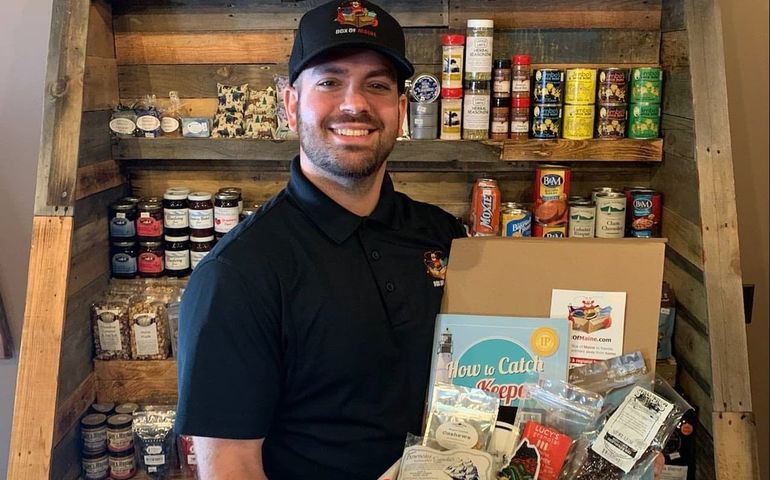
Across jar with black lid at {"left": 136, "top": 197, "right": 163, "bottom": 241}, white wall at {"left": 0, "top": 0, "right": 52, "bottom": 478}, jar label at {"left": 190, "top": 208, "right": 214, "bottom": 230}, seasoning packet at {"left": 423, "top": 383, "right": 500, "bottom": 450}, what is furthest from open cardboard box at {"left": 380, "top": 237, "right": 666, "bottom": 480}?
→ white wall at {"left": 0, "top": 0, "right": 52, "bottom": 478}

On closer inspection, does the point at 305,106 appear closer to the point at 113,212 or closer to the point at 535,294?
the point at 535,294

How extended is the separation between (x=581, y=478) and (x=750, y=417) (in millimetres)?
489

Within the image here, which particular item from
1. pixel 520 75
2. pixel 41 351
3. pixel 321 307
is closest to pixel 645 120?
pixel 520 75

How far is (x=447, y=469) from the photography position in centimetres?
113

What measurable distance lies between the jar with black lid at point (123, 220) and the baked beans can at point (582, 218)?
1.14 meters

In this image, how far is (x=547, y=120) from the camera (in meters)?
1.72

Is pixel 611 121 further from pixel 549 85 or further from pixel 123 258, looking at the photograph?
pixel 123 258

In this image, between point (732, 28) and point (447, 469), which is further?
point (732, 28)

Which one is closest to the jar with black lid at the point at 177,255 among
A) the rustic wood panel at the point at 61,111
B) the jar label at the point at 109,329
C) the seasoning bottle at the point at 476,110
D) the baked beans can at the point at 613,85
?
the jar label at the point at 109,329

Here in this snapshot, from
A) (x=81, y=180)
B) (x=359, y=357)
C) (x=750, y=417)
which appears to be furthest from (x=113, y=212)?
(x=750, y=417)

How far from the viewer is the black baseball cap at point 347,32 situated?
1147 millimetres

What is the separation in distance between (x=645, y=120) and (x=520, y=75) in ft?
1.10

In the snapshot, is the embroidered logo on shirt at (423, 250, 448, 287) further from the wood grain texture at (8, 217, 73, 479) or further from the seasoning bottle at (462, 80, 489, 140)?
the wood grain texture at (8, 217, 73, 479)

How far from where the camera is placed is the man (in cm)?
106
